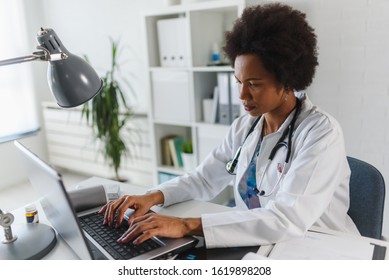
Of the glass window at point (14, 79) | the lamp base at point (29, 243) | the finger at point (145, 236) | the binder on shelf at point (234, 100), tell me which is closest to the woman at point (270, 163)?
the finger at point (145, 236)

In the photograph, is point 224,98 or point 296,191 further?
point 224,98

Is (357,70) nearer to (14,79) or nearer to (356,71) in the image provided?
(356,71)

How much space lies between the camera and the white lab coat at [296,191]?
0.93 m

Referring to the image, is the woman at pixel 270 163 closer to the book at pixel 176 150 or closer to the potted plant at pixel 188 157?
the potted plant at pixel 188 157

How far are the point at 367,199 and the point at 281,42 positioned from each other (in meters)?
0.55

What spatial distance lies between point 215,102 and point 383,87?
0.94m

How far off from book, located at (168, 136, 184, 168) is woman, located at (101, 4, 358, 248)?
49.1 inches

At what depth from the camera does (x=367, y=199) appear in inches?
44.5

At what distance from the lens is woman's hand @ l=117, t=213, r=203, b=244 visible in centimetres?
90

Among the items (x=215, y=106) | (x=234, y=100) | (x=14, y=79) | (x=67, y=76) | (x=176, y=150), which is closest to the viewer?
(x=67, y=76)

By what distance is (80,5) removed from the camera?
3.21 metres

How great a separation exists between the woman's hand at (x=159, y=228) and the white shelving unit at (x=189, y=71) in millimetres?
1344

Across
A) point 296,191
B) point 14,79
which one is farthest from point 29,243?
point 14,79

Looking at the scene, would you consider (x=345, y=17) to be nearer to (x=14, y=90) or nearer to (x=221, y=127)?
(x=221, y=127)
